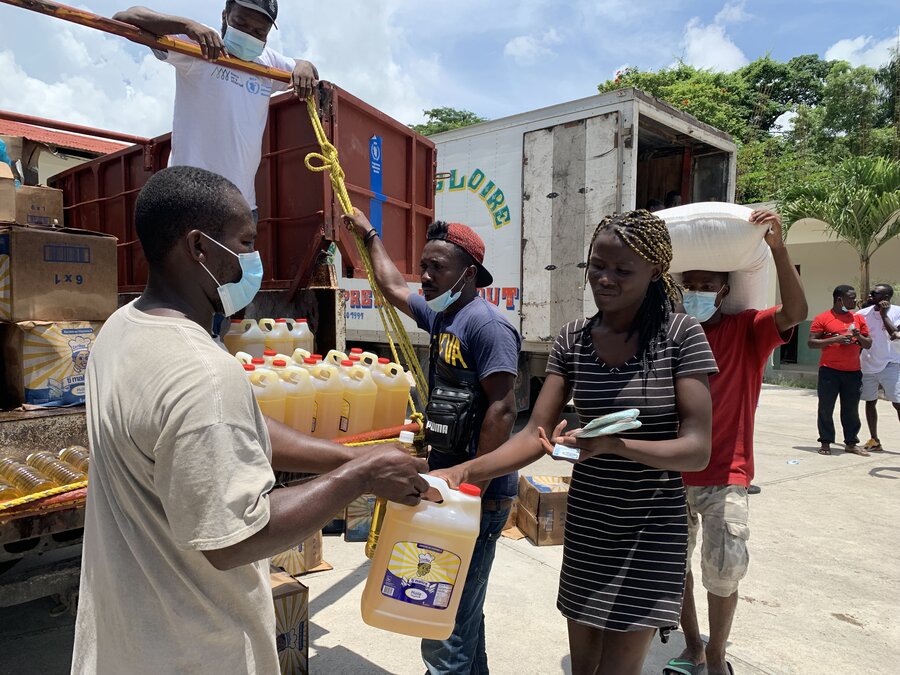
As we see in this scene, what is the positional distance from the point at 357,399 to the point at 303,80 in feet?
5.69

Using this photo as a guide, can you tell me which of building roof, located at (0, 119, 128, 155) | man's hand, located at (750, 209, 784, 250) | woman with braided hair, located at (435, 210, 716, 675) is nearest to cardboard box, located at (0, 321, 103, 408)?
woman with braided hair, located at (435, 210, 716, 675)

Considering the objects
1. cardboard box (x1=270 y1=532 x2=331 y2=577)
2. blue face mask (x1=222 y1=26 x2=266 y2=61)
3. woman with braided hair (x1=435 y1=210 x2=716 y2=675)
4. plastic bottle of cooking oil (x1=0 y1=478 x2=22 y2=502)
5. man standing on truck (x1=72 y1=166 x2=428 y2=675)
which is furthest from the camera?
cardboard box (x1=270 y1=532 x2=331 y2=577)

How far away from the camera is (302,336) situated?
11.5 ft

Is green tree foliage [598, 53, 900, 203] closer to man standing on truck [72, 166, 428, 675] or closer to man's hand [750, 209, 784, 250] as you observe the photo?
man's hand [750, 209, 784, 250]

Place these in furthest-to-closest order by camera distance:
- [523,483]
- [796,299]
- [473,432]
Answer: [523,483], [796,299], [473,432]

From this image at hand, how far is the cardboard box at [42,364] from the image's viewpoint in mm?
2602

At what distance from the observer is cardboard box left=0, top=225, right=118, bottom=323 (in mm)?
2562

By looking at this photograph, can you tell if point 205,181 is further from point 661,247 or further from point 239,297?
point 661,247

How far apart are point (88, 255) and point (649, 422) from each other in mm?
2531

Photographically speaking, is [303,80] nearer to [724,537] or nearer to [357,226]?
[357,226]

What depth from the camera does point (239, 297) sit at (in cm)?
136

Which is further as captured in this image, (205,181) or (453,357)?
(453,357)

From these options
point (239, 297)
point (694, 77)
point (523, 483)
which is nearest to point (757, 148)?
point (694, 77)

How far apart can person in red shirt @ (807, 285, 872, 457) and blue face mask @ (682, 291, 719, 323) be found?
5.24 m
